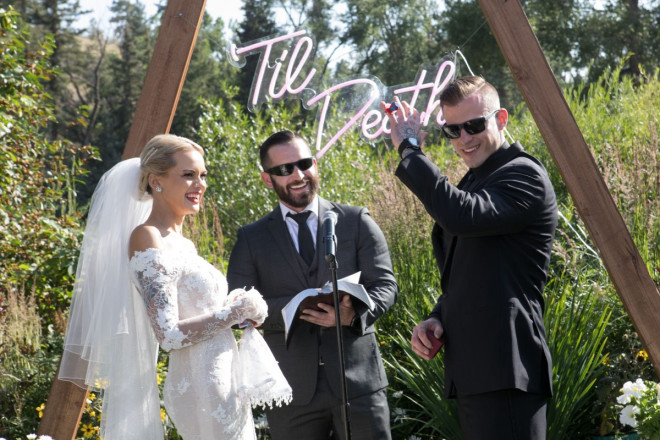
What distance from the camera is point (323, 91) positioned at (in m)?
5.71

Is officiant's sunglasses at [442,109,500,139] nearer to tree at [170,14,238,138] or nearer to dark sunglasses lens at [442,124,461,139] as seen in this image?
dark sunglasses lens at [442,124,461,139]

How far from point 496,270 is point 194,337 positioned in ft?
4.14

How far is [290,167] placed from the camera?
3775 mm

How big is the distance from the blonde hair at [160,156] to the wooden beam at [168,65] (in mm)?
1005

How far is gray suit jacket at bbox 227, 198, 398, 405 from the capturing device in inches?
140

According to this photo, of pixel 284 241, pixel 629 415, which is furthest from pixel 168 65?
pixel 629 415

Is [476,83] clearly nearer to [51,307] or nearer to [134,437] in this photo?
[134,437]

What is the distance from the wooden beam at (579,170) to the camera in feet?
13.6

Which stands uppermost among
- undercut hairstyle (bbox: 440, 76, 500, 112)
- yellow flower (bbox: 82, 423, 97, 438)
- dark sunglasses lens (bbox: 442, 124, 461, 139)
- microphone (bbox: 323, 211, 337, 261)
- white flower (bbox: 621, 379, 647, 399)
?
undercut hairstyle (bbox: 440, 76, 500, 112)

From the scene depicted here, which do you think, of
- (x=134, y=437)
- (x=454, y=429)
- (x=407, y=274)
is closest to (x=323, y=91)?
(x=407, y=274)

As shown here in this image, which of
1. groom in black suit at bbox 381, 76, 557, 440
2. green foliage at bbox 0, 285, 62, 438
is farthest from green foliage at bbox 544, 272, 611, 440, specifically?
green foliage at bbox 0, 285, 62, 438

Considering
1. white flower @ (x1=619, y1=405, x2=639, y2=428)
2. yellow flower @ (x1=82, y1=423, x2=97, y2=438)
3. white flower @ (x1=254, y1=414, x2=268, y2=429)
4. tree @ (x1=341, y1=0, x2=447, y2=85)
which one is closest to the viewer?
white flower @ (x1=619, y1=405, x2=639, y2=428)

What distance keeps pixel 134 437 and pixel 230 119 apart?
24.3ft

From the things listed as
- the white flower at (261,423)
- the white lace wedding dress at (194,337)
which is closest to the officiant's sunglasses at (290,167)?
the white lace wedding dress at (194,337)
